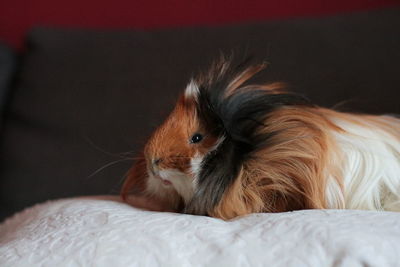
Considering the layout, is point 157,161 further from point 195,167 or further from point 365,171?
point 365,171

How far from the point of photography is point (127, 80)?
1431mm

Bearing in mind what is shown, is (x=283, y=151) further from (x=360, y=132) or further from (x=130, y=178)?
(x=130, y=178)

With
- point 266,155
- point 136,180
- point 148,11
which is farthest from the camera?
point 148,11

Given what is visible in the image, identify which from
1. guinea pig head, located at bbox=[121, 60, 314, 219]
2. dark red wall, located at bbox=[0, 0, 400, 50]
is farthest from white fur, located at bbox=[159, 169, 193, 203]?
dark red wall, located at bbox=[0, 0, 400, 50]

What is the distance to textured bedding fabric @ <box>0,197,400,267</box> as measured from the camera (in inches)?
22.8

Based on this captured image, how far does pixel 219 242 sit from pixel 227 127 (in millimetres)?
256

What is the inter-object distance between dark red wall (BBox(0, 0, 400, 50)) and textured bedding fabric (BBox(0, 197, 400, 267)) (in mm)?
1149

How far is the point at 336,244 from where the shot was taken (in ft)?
1.91

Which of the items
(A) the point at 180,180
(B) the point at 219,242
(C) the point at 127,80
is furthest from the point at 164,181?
(C) the point at 127,80

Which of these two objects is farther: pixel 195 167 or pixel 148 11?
pixel 148 11

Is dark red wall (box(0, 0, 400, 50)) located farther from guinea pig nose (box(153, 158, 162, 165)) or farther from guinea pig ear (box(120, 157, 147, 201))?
guinea pig nose (box(153, 158, 162, 165))

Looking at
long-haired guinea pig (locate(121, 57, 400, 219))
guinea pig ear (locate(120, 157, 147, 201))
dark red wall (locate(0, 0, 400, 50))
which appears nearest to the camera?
long-haired guinea pig (locate(121, 57, 400, 219))

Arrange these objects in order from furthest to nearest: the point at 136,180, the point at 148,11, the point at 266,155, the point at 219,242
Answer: the point at 148,11 → the point at 136,180 → the point at 266,155 → the point at 219,242

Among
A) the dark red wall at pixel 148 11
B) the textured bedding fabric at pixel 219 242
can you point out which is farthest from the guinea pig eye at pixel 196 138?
the dark red wall at pixel 148 11
